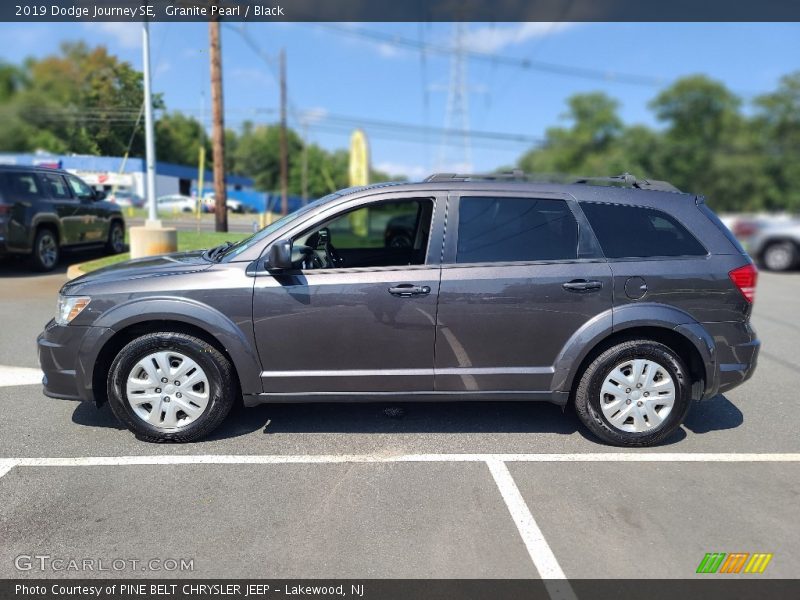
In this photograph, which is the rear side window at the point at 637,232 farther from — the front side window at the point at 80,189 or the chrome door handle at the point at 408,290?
the front side window at the point at 80,189

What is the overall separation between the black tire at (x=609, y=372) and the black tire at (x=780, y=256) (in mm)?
14060

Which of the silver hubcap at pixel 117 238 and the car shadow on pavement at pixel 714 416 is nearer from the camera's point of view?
the car shadow on pavement at pixel 714 416

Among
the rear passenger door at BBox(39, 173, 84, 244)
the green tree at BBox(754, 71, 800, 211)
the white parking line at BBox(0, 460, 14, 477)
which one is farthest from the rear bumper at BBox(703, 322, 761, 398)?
the green tree at BBox(754, 71, 800, 211)

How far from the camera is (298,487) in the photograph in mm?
3539

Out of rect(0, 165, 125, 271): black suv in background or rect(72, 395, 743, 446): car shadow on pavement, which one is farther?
rect(0, 165, 125, 271): black suv in background

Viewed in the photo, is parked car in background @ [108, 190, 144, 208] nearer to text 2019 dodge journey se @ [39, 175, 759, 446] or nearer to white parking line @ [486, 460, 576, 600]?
text 2019 dodge journey se @ [39, 175, 759, 446]

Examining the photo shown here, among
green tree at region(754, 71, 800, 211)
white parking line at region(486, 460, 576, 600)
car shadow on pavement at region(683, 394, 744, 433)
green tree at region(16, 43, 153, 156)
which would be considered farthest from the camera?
green tree at region(754, 71, 800, 211)

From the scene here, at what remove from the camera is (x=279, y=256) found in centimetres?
381

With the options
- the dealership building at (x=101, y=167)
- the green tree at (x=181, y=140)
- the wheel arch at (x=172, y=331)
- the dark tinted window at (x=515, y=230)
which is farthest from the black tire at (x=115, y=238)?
the dark tinted window at (x=515, y=230)

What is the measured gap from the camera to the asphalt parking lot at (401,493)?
2.88m

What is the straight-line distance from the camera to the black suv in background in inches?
405

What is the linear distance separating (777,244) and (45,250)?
17257mm

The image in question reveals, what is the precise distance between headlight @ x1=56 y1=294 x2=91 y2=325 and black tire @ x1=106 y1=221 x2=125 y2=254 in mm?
10125

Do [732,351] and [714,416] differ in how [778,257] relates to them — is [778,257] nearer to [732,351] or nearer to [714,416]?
[714,416]
